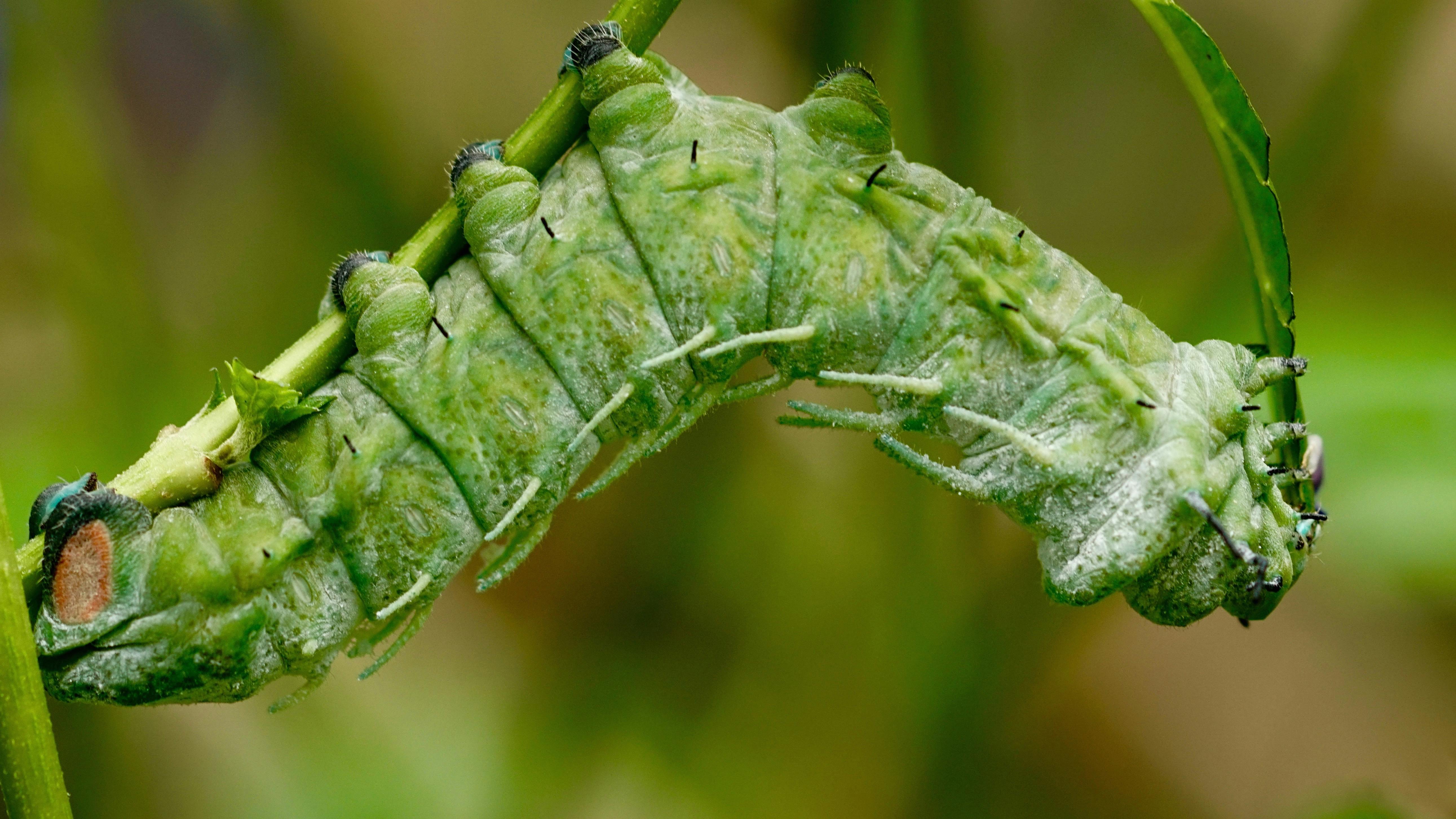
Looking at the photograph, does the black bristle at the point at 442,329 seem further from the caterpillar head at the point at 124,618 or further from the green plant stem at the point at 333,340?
the caterpillar head at the point at 124,618

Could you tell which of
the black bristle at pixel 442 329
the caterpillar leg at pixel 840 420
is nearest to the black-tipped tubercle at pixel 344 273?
the black bristle at pixel 442 329

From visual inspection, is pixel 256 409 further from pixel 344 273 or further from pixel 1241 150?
pixel 1241 150

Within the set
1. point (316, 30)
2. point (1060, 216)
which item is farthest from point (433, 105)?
point (1060, 216)

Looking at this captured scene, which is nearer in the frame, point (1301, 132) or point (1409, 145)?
point (1301, 132)

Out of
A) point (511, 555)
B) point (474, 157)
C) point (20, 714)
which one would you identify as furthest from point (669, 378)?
point (20, 714)

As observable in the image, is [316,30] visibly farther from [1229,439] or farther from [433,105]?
[1229,439]

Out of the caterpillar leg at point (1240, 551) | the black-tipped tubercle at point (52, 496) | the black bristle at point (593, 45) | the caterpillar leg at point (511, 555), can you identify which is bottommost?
the caterpillar leg at point (1240, 551)
